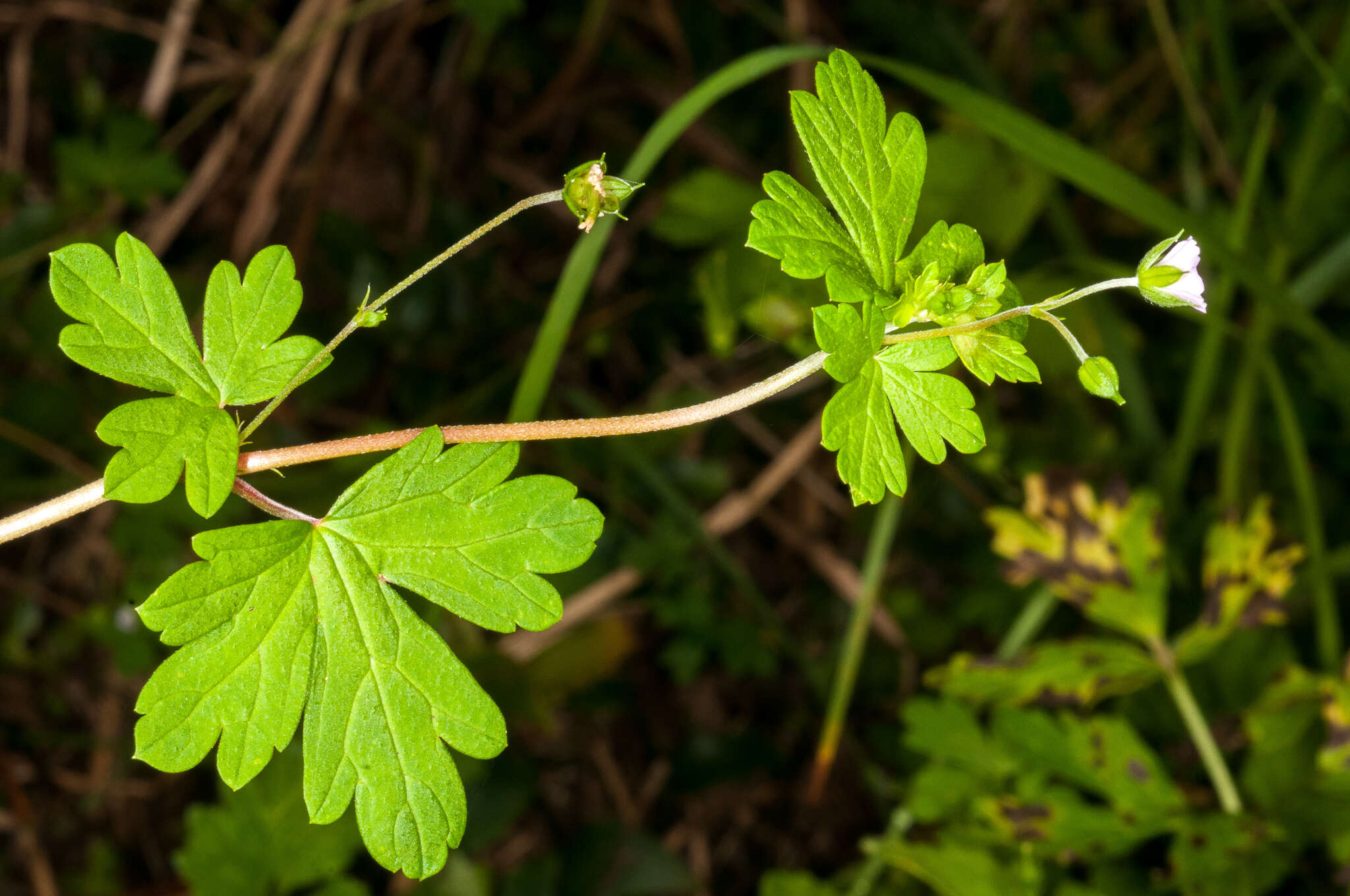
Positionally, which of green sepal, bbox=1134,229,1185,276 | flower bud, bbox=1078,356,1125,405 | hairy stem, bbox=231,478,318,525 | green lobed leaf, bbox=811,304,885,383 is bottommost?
hairy stem, bbox=231,478,318,525

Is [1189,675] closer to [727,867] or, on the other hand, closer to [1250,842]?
[1250,842]

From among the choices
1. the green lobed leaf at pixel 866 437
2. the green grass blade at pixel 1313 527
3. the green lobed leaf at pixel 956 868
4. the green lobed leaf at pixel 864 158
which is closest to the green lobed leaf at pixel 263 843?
the green lobed leaf at pixel 956 868

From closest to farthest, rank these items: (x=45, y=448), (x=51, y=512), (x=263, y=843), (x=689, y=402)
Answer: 1. (x=51, y=512)
2. (x=263, y=843)
3. (x=45, y=448)
4. (x=689, y=402)

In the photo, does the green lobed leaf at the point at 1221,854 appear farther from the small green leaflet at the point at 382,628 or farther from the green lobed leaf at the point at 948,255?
the small green leaflet at the point at 382,628

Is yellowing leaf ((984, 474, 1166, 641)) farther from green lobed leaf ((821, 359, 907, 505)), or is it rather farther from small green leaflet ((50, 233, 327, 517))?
small green leaflet ((50, 233, 327, 517))

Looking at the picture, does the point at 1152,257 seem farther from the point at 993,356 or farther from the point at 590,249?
the point at 590,249

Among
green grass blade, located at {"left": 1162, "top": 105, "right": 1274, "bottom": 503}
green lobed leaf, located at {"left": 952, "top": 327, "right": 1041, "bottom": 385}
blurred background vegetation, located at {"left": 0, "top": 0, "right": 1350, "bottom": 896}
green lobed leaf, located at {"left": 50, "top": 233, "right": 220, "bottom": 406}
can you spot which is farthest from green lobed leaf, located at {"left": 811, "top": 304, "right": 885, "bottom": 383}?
green grass blade, located at {"left": 1162, "top": 105, "right": 1274, "bottom": 503}

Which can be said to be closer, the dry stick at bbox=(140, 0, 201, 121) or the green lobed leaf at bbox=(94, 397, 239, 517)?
the green lobed leaf at bbox=(94, 397, 239, 517)

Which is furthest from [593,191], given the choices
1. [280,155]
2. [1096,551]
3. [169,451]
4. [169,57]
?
[169,57]
